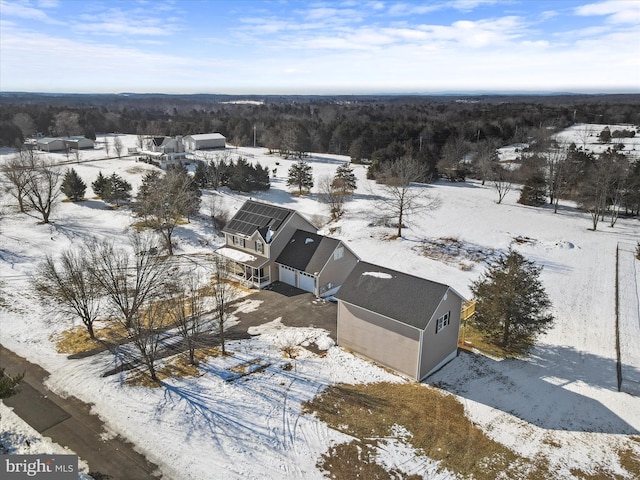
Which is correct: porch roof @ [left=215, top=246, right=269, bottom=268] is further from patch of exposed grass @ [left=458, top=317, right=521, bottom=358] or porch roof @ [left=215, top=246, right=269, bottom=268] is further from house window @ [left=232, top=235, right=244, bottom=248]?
patch of exposed grass @ [left=458, top=317, right=521, bottom=358]

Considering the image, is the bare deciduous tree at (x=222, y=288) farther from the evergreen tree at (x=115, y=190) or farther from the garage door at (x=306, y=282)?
the evergreen tree at (x=115, y=190)

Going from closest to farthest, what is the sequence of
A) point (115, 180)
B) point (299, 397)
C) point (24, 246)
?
point (299, 397) → point (24, 246) → point (115, 180)

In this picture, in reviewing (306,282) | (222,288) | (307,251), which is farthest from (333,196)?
(222,288)

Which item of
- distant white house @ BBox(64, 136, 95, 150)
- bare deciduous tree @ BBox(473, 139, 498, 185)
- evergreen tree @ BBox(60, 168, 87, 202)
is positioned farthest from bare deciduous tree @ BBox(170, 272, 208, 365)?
distant white house @ BBox(64, 136, 95, 150)

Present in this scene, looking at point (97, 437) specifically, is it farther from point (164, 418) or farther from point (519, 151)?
point (519, 151)

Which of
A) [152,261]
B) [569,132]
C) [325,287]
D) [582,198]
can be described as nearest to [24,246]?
[152,261]

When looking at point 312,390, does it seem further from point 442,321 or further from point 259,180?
point 259,180
